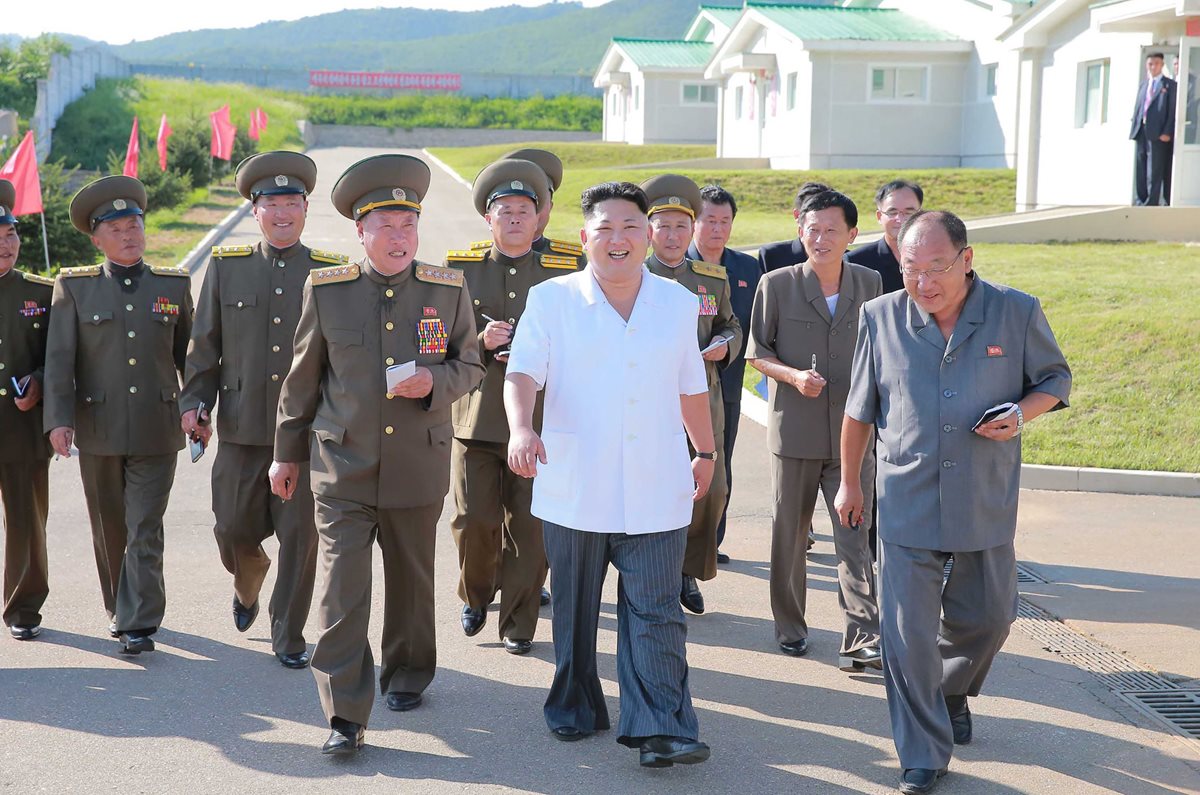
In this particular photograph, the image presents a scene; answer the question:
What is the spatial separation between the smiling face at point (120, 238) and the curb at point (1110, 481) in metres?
6.10

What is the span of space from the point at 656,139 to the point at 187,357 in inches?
1862

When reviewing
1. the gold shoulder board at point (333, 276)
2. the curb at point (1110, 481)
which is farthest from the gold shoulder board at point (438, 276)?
the curb at point (1110, 481)

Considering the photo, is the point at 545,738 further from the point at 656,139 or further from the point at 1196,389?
the point at 656,139

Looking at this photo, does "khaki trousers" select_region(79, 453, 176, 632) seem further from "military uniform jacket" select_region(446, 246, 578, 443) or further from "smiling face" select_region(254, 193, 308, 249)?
"military uniform jacket" select_region(446, 246, 578, 443)

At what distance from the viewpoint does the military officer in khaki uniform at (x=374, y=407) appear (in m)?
4.96

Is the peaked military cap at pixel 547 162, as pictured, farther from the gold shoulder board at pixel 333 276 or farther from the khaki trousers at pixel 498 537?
the gold shoulder board at pixel 333 276

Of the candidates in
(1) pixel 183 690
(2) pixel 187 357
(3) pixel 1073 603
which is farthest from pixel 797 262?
(1) pixel 183 690

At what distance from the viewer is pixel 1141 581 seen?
23.1ft

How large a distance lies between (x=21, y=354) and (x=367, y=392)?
229 centimetres

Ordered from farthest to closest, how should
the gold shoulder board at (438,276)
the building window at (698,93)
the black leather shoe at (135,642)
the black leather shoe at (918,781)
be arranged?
the building window at (698,93), the black leather shoe at (135,642), the gold shoulder board at (438,276), the black leather shoe at (918,781)

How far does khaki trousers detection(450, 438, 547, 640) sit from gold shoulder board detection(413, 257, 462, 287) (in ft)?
3.66

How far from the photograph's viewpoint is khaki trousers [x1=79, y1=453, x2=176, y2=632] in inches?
231

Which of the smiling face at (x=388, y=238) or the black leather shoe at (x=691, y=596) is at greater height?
the smiling face at (x=388, y=238)

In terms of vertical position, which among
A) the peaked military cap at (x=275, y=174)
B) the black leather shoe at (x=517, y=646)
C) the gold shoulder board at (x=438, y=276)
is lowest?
the black leather shoe at (x=517, y=646)
